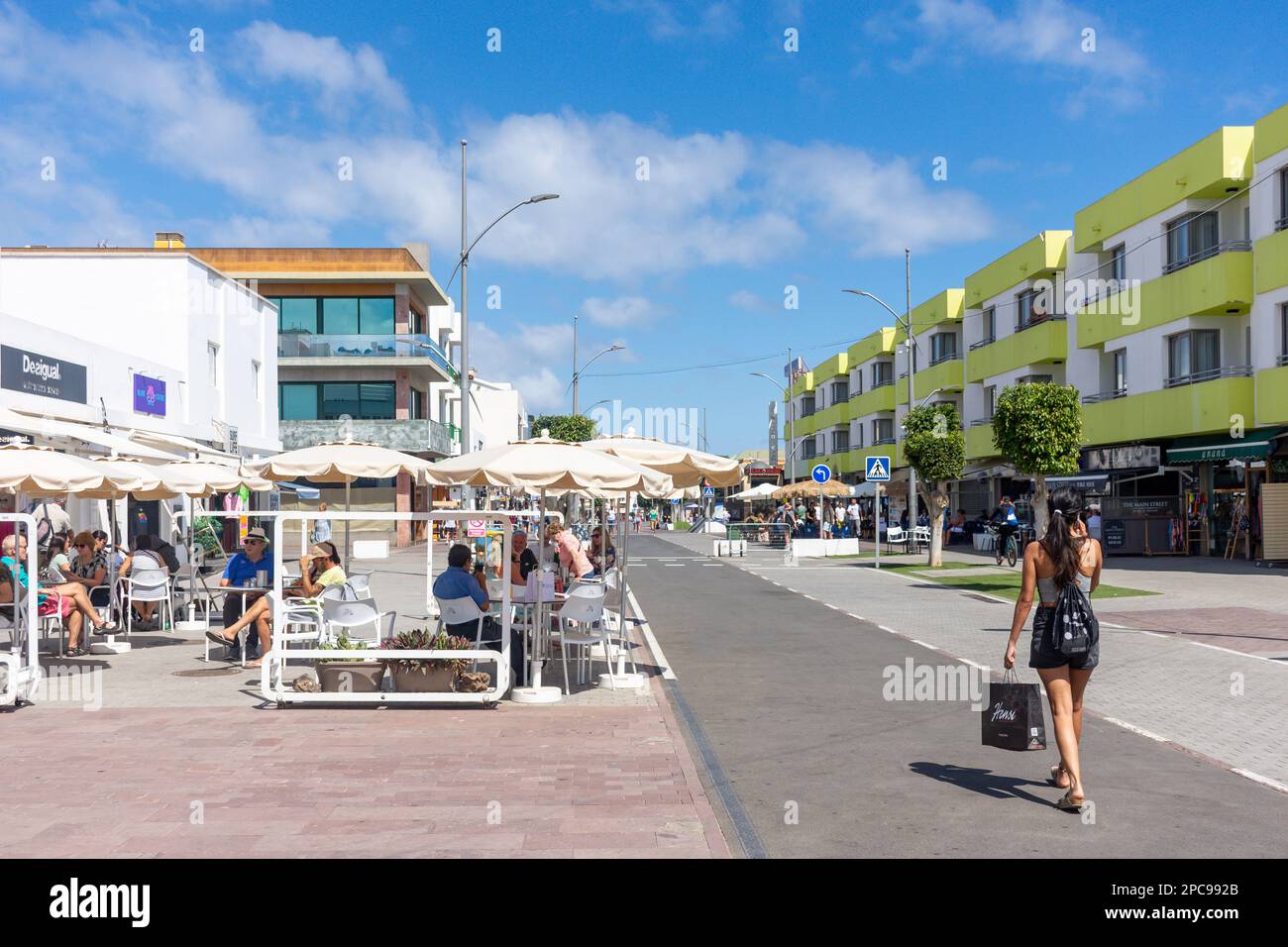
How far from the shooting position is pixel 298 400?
49250 mm

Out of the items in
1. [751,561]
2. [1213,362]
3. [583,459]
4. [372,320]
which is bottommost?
[751,561]

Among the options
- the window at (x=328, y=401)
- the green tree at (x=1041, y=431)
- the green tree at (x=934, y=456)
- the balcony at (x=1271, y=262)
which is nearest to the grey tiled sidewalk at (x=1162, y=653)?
the green tree at (x=1041, y=431)

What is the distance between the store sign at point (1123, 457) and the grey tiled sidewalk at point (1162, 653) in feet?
20.0

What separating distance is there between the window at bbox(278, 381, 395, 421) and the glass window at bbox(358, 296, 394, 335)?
259 centimetres

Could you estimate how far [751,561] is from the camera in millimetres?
36250

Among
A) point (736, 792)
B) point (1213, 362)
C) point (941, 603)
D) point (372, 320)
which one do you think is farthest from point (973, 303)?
point (736, 792)

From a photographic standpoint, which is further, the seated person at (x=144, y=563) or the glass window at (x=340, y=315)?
the glass window at (x=340, y=315)

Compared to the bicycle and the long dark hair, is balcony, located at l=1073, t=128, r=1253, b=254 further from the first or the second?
the long dark hair

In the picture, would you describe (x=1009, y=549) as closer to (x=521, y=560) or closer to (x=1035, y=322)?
(x=1035, y=322)

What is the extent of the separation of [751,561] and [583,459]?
86.1 ft

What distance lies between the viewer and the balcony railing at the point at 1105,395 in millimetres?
36219

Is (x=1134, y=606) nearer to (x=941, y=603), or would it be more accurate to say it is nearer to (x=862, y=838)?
(x=941, y=603)

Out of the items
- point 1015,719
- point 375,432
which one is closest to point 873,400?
point 375,432

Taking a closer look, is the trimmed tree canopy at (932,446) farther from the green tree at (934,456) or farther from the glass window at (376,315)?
the glass window at (376,315)
